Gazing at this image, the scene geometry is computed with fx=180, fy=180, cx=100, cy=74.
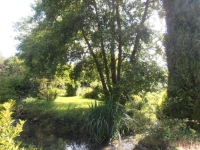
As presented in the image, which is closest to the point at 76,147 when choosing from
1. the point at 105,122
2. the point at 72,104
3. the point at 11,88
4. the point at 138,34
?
the point at 105,122

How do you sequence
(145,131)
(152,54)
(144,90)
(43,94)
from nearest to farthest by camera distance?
(145,131)
(144,90)
(152,54)
(43,94)

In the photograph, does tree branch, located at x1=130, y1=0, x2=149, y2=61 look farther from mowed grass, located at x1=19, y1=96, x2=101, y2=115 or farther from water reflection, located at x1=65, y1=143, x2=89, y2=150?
water reflection, located at x1=65, y1=143, x2=89, y2=150

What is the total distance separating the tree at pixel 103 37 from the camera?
22.6ft

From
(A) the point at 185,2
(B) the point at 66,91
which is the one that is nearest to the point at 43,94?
(B) the point at 66,91

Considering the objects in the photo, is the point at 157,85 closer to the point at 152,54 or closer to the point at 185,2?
the point at 152,54

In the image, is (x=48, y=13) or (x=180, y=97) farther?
(x=48, y=13)

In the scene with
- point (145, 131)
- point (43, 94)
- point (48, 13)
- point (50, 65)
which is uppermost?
point (48, 13)

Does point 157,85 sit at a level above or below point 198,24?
below

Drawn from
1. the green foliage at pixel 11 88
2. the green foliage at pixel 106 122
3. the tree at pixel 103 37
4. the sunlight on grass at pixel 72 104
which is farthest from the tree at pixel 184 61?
the green foliage at pixel 11 88

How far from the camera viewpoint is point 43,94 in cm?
1116

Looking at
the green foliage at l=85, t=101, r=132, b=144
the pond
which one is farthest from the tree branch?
the pond

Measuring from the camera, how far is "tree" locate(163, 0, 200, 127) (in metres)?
5.24

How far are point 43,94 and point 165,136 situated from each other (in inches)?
338

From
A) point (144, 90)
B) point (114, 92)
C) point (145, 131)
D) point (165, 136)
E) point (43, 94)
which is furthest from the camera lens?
point (43, 94)
